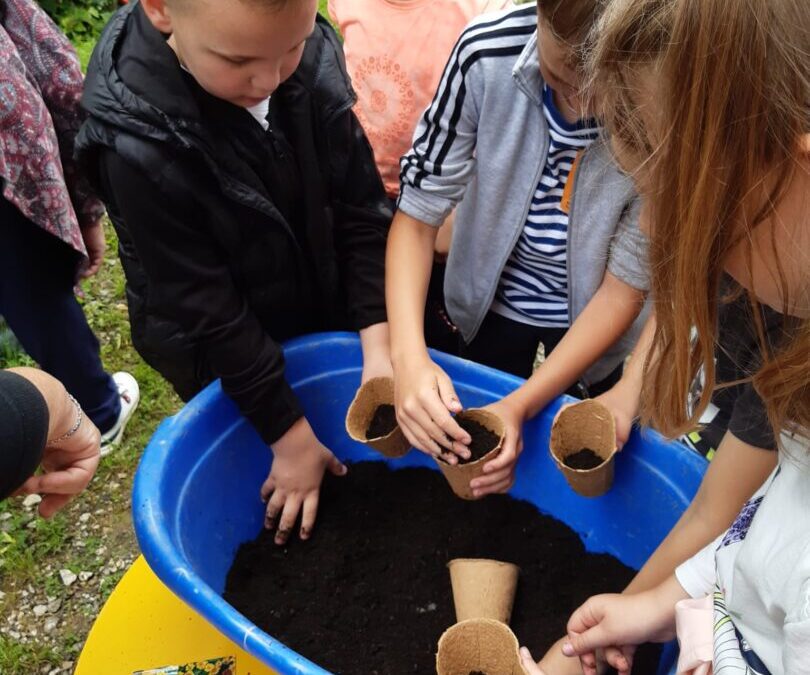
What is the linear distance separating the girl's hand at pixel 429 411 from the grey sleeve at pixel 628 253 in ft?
1.18

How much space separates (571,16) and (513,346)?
78 centimetres

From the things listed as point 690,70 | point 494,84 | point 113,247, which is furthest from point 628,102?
point 113,247

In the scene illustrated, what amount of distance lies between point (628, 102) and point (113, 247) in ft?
8.35

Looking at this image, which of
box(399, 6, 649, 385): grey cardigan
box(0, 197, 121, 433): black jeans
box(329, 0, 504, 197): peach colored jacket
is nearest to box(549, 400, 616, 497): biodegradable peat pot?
box(399, 6, 649, 385): grey cardigan

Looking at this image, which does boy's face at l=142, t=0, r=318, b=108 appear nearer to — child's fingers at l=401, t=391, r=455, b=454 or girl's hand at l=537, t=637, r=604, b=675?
child's fingers at l=401, t=391, r=455, b=454

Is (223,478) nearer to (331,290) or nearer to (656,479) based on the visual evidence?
(331,290)

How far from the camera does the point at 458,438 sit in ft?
4.16

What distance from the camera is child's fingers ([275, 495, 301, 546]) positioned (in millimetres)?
1427

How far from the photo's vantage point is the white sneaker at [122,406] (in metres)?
2.23

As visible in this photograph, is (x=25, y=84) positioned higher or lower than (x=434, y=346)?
higher

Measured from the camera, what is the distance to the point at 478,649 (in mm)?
1127

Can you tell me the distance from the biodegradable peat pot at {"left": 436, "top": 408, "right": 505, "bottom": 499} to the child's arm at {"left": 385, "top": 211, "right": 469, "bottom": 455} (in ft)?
0.11

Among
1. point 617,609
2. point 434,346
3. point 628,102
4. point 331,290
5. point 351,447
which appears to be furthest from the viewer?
point 434,346

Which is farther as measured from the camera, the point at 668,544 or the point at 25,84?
the point at 25,84
